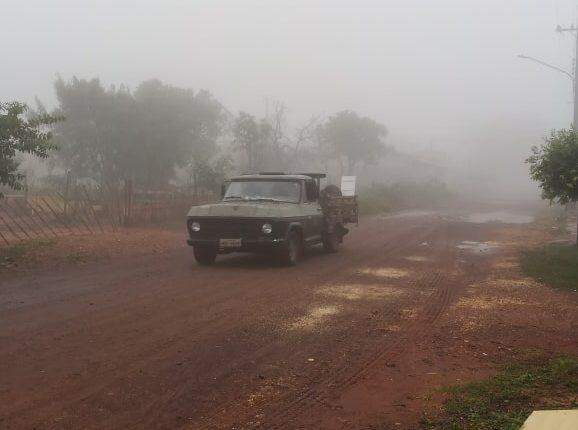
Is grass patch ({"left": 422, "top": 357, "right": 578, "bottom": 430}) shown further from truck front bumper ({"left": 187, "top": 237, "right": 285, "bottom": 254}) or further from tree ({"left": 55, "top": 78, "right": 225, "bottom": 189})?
tree ({"left": 55, "top": 78, "right": 225, "bottom": 189})

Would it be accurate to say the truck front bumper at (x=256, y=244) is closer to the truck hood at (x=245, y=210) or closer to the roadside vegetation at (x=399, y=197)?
the truck hood at (x=245, y=210)

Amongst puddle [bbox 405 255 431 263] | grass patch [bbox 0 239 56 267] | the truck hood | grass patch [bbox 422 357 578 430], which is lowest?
puddle [bbox 405 255 431 263]

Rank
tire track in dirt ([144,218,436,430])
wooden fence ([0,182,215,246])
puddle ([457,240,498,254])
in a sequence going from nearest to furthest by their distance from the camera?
tire track in dirt ([144,218,436,430]) < puddle ([457,240,498,254]) < wooden fence ([0,182,215,246])

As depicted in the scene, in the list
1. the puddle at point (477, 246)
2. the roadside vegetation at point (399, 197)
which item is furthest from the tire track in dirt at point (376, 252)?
the roadside vegetation at point (399, 197)

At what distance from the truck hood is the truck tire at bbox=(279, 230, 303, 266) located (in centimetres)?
47

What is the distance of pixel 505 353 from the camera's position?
237 inches

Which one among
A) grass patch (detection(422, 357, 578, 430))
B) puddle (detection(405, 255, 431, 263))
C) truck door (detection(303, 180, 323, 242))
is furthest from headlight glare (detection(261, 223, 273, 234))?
grass patch (detection(422, 357, 578, 430))

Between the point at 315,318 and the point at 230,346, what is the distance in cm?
156

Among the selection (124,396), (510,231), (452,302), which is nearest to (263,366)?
(124,396)

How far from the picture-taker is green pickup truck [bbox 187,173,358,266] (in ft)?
36.9

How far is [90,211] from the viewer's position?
62.5 feet

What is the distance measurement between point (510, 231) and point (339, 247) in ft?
28.2

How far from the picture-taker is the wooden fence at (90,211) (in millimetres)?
17781

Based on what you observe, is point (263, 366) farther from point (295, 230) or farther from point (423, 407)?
point (295, 230)
